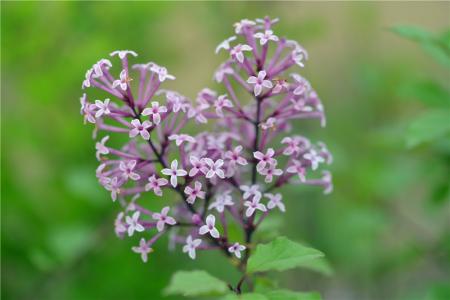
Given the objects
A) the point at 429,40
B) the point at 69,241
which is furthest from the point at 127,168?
the point at 69,241

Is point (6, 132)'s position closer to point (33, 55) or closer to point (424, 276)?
point (33, 55)

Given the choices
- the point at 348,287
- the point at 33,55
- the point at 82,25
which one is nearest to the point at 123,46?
the point at 82,25

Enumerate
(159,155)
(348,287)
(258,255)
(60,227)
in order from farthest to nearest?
(348,287) → (60,227) → (159,155) → (258,255)

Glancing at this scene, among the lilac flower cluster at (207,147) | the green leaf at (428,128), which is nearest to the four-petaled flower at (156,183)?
the lilac flower cluster at (207,147)

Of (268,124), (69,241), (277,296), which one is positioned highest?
(268,124)

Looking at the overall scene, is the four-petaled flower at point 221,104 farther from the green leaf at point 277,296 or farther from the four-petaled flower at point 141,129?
the green leaf at point 277,296

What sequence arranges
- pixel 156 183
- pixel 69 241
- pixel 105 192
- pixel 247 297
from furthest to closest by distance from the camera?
1. pixel 105 192
2. pixel 69 241
3. pixel 156 183
4. pixel 247 297

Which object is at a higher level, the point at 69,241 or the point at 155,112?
the point at 155,112

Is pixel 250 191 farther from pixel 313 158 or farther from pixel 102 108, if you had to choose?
pixel 102 108
